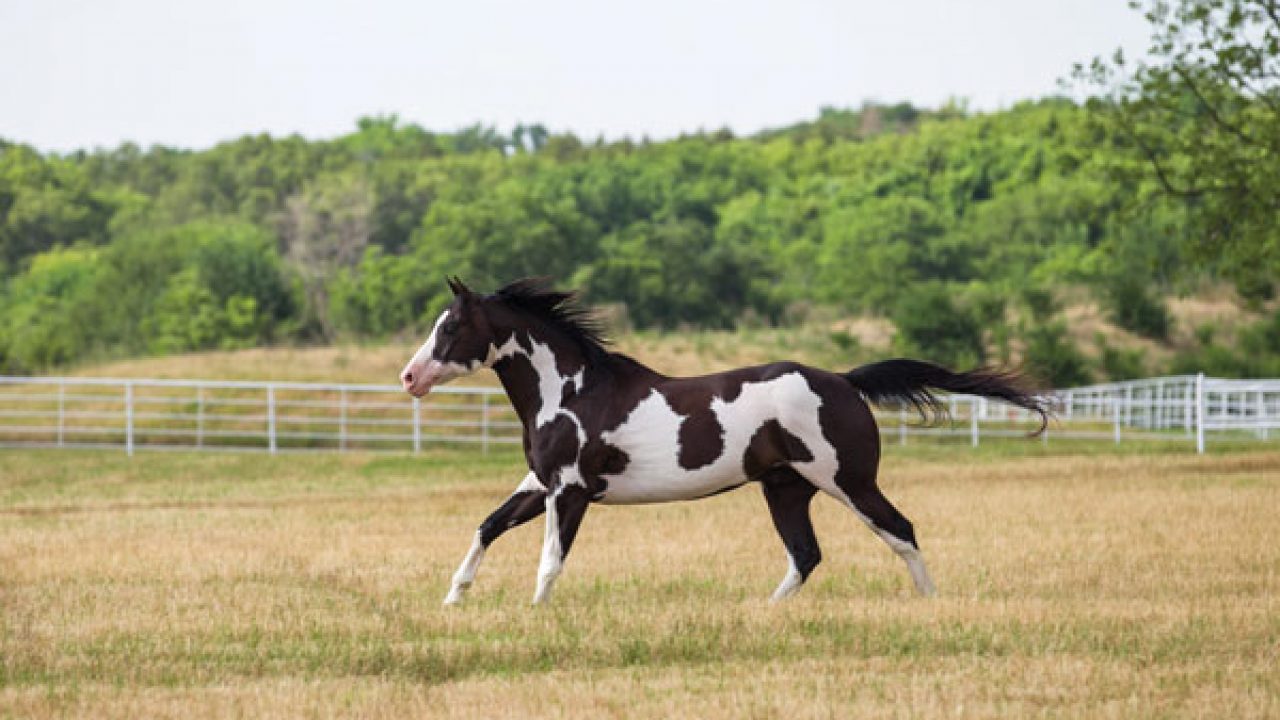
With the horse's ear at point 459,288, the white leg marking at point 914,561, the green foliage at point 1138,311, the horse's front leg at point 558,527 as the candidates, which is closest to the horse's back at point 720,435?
the horse's front leg at point 558,527

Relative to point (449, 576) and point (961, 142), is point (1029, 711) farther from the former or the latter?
point (961, 142)

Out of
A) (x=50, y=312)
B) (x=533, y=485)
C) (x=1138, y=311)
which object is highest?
(x=50, y=312)

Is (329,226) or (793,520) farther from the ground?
(329,226)

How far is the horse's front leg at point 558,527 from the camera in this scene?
1038 cm

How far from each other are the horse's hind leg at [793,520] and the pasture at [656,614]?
193 millimetres

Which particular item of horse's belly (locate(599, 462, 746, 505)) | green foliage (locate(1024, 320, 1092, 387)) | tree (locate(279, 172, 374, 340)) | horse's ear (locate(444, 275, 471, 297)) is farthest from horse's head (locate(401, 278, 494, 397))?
tree (locate(279, 172, 374, 340))

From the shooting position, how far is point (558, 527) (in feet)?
34.2

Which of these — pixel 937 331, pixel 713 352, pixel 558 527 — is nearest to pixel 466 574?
pixel 558 527

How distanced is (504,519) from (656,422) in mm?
1114

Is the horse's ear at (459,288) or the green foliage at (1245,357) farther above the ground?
the horse's ear at (459,288)

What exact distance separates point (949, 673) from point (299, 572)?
20.3 ft

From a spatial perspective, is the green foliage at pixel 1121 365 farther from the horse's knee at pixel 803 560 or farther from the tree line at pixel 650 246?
the horse's knee at pixel 803 560

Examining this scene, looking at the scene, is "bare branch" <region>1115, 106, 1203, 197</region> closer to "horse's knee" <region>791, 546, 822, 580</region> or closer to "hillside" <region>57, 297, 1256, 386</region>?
"hillside" <region>57, 297, 1256, 386</region>

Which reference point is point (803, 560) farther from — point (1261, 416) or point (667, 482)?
point (1261, 416)
